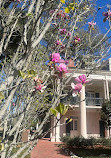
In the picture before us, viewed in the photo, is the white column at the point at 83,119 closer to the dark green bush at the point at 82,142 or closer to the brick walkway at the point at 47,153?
the dark green bush at the point at 82,142

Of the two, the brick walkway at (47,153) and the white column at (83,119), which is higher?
the white column at (83,119)

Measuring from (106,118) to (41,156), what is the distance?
5.52m

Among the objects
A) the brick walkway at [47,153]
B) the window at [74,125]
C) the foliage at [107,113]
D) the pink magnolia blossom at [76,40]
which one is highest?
the pink magnolia blossom at [76,40]

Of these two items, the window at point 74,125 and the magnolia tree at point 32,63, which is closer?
the magnolia tree at point 32,63

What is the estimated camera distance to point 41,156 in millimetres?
8633

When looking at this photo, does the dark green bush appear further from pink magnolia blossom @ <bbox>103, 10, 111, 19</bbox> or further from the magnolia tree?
pink magnolia blossom @ <bbox>103, 10, 111, 19</bbox>

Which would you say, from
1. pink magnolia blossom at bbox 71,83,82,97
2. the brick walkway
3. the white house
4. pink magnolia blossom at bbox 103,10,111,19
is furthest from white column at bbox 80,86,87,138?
pink magnolia blossom at bbox 71,83,82,97

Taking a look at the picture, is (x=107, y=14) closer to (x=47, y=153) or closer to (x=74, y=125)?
(x=47, y=153)

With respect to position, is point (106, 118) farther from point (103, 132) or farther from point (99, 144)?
point (103, 132)

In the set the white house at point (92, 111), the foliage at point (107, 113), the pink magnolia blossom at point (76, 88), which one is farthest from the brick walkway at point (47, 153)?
the pink magnolia blossom at point (76, 88)

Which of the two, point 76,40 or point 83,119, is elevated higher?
point 76,40

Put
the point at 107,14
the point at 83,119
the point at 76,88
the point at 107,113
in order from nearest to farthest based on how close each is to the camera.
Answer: the point at 76,88 < the point at 107,14 < the point at 107,113 < the point at 83,119

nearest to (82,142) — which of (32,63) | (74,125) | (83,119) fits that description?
(83,119)

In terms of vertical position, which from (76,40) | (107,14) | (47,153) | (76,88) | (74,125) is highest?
(107,14)
